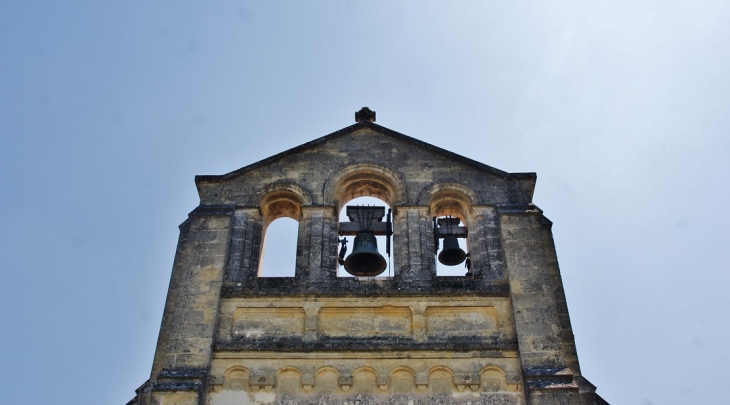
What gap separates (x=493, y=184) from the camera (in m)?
16.9

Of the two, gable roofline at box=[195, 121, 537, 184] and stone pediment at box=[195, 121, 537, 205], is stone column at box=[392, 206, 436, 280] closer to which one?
stone pediment at box=[195, 121, 537, 205]

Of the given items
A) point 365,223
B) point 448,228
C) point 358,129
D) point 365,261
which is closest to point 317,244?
point 365,261

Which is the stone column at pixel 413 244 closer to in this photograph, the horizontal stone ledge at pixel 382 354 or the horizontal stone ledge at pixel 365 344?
the horizontal stone ledge at pixel 365 344

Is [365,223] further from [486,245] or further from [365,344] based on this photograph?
[365,344]

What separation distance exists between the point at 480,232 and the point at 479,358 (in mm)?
2962

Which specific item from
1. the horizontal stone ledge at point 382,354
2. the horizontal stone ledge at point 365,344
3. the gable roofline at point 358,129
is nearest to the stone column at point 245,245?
the gable roofline at point 358,129

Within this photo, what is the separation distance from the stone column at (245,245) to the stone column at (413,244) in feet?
8.52

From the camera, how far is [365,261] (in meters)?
16.4

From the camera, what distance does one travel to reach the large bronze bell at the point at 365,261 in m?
16.3

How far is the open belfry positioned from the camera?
13.7m

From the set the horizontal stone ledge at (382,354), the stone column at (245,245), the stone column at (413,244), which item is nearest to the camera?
the horizontal stone ledge at (382,354)

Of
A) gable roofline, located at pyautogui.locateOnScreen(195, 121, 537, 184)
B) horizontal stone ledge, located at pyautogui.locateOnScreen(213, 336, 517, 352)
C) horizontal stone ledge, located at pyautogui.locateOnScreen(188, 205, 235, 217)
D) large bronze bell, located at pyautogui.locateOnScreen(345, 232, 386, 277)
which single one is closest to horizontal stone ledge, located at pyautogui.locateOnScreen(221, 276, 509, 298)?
horizontal stone ledge, located at pyautogui.locateOnScreen(213, 336, 517, 352)

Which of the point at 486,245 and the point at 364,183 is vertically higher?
the point at 364,183

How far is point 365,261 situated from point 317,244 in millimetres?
1148
